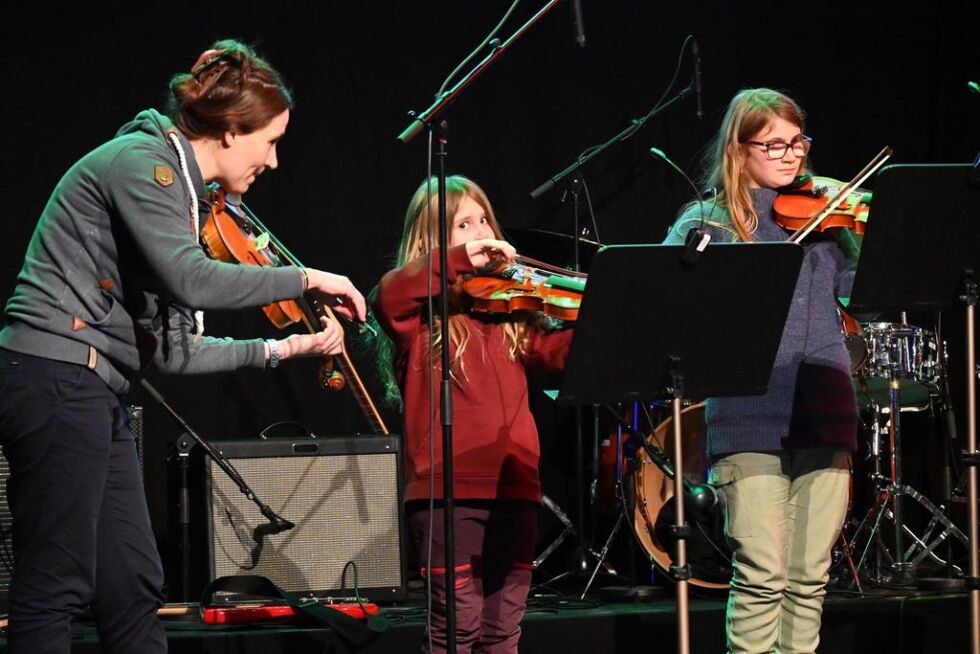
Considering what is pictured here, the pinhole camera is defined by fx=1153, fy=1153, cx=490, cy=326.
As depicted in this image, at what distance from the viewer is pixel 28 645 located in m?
2.02

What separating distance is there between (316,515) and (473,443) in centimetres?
138

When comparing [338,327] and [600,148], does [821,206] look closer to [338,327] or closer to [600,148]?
[338,327]

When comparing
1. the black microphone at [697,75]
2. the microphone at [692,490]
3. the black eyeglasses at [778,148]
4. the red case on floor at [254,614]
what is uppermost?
the black microphone at [697,75]

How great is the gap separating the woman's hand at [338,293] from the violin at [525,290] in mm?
518

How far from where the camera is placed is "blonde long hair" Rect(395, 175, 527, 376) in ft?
9.42

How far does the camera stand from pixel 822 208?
2854mm

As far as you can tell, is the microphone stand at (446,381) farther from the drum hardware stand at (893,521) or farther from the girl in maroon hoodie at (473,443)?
the drum hardware stand at (893,521)

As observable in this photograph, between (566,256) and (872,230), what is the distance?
72.1 inches

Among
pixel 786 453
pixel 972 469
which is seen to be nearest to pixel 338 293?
pixel 786 453

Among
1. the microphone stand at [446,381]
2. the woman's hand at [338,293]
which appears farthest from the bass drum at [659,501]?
the woman's hand at [338,293]

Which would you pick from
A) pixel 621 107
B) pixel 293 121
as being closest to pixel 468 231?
pixel 293 121

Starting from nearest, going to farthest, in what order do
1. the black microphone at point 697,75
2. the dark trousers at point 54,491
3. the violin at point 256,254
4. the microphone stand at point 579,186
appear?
1. the dark trousers at point 54,491
2. the violin at point 256,254
3. the microphone stand at point 579,186
4. the black microphone at point 697,75

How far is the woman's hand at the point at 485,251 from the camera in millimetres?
2668

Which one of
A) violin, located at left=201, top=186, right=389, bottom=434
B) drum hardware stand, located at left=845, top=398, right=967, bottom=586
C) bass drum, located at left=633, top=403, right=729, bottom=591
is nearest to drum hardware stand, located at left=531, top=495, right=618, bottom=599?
bass drum, located at left=633, top=403, right=729, bottom=591
